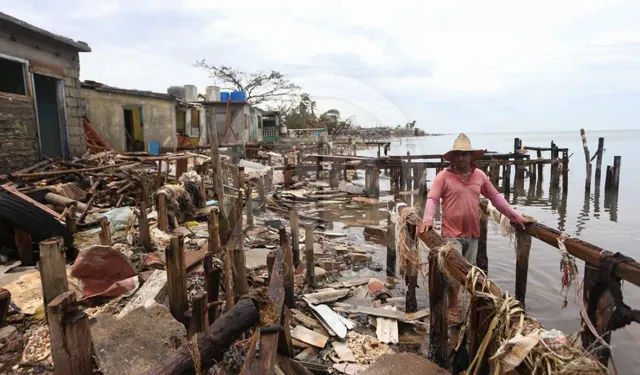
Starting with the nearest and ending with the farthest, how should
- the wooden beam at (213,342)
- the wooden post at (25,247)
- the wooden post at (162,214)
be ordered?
the wooden beam at (213,342), the wooden post at (25,247), the wooden post at (162,214)

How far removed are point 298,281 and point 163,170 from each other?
7.11m

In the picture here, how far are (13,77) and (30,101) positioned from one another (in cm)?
124

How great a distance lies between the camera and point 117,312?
4.89m

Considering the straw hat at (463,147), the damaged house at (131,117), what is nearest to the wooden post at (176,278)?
the straw hat at (463,147)

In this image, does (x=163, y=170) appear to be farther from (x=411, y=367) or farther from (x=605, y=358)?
(x=605, y=358)

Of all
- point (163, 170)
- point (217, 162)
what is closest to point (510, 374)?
point (217, 162)

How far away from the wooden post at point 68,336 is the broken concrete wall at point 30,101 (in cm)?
963

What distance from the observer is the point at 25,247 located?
20.6ft

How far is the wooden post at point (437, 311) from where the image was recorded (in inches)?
168

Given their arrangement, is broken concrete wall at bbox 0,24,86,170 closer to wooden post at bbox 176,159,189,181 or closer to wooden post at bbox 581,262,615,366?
wooden post at bbox 176,159,189,181

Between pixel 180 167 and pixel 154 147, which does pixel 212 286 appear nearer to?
pixel 180 167

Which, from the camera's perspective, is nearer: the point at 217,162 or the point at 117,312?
the point at 117,312

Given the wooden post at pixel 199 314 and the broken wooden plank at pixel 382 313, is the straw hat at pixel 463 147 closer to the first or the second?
the broken wooden plank at pixel 382 313

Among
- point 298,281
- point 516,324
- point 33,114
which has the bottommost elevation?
point 298,281
